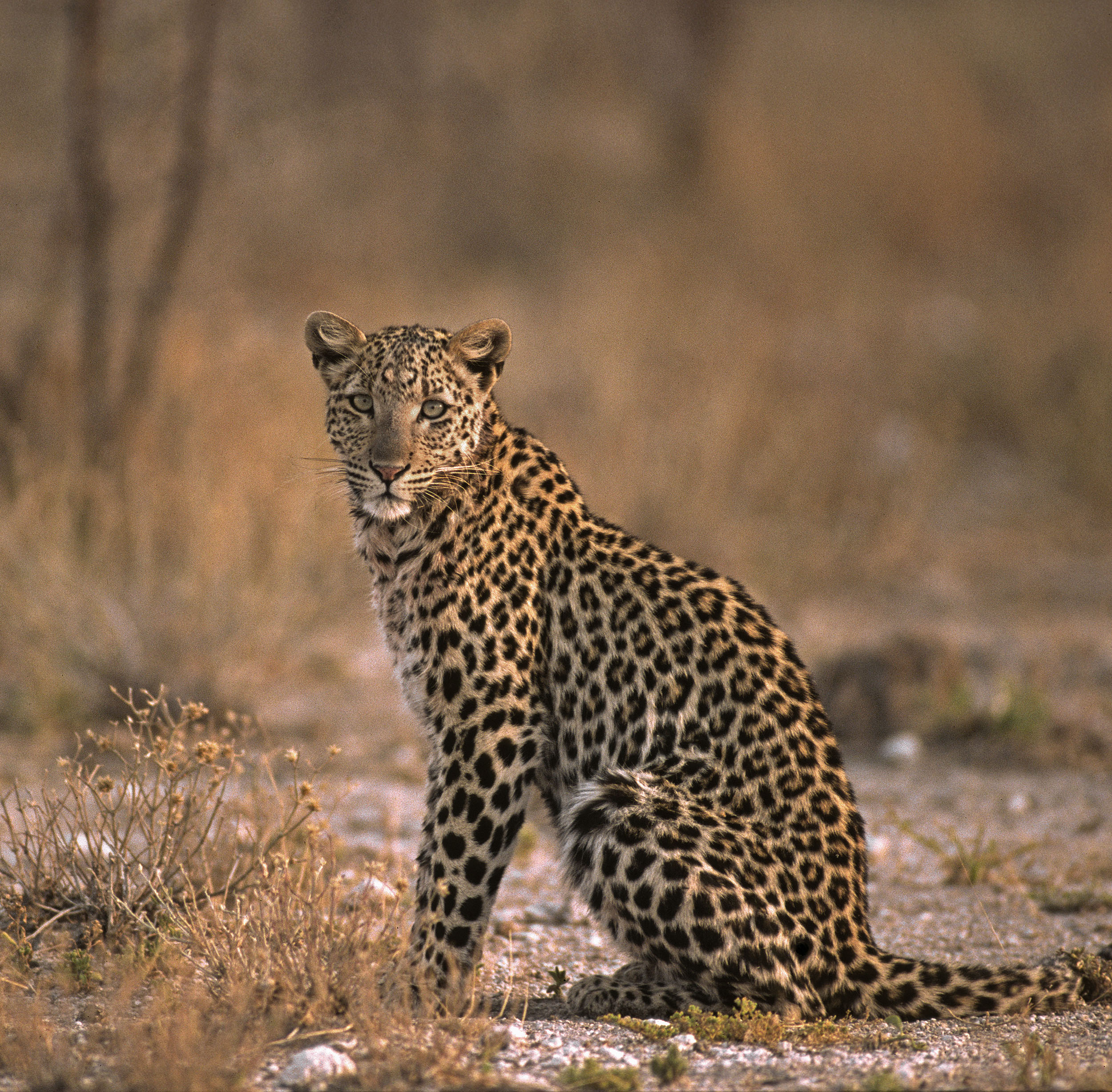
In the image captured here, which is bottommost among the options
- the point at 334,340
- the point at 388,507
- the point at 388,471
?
the point at 388,507

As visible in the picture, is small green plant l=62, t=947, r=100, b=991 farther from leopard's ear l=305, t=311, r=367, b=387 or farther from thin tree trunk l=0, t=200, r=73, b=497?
thin tree trunk l=0, t=200, r=73, b=497

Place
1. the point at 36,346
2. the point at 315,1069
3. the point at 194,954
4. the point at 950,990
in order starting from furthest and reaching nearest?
the point at 36,346 → the point at 194,954 → the point at 950,990 → the point at 315,1069

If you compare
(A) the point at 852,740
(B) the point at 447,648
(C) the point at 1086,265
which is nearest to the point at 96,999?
(B) the point at 447,648

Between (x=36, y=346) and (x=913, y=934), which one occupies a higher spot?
(x=36, y=346)

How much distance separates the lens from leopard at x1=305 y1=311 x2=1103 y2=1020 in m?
4.85

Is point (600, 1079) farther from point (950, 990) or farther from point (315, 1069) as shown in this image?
point (950, 990)

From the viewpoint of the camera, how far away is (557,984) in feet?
18.0

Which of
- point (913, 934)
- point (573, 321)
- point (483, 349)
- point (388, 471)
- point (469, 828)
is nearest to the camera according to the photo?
point (469, 828)

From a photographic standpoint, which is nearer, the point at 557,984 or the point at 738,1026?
the point at 738,1026

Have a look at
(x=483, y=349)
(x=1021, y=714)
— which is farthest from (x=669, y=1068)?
(x=1021, y=714)

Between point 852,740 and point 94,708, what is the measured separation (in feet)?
15.0

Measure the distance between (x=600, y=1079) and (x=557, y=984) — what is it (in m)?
1.12

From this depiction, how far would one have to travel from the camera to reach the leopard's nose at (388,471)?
5.28 meters

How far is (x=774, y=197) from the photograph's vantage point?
21750mm
